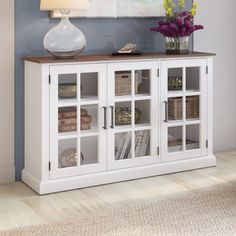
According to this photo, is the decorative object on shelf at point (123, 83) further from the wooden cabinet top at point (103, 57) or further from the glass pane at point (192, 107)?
the glass pane at point (192, 107)

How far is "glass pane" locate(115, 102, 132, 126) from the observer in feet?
13.8

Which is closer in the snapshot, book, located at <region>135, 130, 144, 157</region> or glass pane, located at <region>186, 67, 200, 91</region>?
book, located at <region>135, 130, 144, 157</region>

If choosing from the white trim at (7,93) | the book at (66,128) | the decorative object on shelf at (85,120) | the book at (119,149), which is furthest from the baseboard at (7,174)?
the book at (119,149)

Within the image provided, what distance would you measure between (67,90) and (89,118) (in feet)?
0.88

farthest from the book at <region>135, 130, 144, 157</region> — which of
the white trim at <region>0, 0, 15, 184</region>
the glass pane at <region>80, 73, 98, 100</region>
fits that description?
the white trim at <region>0, 0, 15, 184</region>

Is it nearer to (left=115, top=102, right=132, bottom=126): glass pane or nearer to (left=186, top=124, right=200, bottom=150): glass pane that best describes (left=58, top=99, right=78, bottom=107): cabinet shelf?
(left=115, top=102, right=132, bottom=126): glass pane

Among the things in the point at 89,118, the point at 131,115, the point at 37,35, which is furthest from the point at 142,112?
the point at 37,35

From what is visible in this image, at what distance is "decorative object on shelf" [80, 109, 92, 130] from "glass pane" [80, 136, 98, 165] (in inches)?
3.2

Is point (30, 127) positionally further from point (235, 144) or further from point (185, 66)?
point (235, 144)

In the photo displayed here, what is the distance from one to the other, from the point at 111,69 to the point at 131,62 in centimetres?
17

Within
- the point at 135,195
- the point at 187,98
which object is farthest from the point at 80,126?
the point at 187,98

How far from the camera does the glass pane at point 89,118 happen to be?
13.3ft

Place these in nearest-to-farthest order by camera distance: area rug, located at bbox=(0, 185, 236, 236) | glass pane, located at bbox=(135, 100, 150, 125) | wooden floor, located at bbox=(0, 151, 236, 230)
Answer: area rug, located at bbox=(0, 185, 236, 236), wooden floor, located at bbox=(0, 151, 236, 230), glass pane, located at bbox=(135, 100, 150, 125)

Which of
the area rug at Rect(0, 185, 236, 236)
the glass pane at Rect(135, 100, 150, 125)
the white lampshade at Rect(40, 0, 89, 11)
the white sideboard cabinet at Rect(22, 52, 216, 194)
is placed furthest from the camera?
the glass pane at Rect(135, 100, 150, 125)
